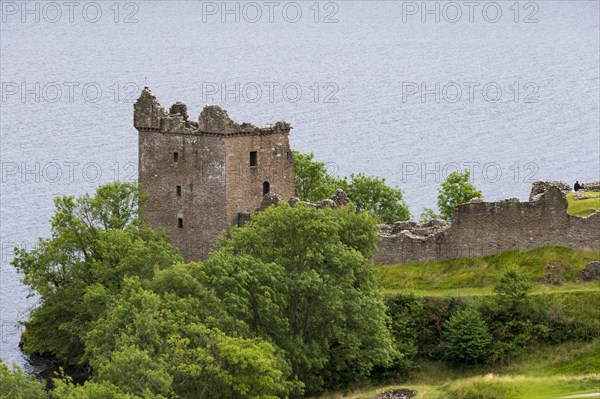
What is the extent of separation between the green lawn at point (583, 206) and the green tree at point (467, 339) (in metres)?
8.32

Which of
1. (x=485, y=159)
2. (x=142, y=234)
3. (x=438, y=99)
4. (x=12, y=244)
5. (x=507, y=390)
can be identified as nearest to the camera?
(x=507, y=390)

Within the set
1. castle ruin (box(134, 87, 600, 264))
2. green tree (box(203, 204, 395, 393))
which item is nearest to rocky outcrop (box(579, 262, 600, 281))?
castle ruin (box(134, 87, 600, 264))

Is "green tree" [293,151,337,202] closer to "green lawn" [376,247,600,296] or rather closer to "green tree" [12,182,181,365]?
"green tree" [12,182,181,365]

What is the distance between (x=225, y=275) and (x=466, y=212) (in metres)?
15.5

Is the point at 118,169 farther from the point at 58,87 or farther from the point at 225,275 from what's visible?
the point at 225,275

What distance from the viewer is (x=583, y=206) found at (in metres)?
78.1

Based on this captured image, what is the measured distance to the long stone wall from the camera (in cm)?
7500

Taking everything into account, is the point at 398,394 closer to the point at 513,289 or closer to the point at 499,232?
the point at 513,289

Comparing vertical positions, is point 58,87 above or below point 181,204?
above

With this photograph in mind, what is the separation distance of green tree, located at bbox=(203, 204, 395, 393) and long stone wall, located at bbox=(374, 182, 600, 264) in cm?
684

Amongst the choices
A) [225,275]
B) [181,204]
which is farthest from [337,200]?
[225,275]

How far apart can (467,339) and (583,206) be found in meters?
11.2

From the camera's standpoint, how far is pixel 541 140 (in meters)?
166

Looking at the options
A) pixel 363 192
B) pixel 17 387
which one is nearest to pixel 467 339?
pixel 17 387
